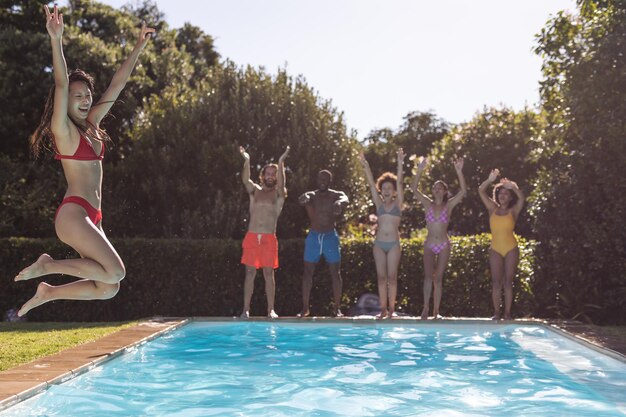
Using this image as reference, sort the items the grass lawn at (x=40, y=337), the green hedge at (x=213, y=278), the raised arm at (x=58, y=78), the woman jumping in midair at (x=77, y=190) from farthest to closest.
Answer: the green hedge at (x=213, y=278) < the grass lawn at (x=40, y=337) < the woman jumping in midair at (x=77, y=190) < the raised arm at (x=58, y=78)

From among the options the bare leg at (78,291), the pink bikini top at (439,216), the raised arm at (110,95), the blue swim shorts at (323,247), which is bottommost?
the bare leg at (78,291)

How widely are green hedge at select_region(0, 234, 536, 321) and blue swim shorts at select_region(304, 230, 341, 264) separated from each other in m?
1.16

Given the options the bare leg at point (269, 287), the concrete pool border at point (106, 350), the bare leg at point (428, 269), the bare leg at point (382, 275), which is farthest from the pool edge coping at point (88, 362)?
the bare leg at point (428, 269)

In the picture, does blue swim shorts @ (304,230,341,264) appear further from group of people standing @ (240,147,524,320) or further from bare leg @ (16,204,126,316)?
bare leg @ (16,204,126,316)

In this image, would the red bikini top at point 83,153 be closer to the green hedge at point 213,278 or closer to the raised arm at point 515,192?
the raised arm at point 515,192

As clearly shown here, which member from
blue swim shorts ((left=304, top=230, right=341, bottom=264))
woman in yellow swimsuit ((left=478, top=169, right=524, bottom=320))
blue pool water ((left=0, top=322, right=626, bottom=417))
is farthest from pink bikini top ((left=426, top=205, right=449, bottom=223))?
blue pool water ((left=0, top=322, right=626, bottom=417))

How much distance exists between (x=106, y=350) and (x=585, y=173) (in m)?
7.88

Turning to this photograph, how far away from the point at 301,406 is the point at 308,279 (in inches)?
225

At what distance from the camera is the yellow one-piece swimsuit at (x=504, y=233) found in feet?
37.2

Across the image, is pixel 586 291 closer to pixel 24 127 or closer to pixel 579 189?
pixel 579 189

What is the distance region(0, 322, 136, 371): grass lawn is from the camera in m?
7.87

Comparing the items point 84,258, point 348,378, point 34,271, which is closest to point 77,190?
point 84,258

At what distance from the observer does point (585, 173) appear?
1164 cm

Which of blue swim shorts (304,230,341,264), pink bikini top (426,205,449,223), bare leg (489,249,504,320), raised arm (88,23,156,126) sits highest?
raised arm (88,23,156,126)
